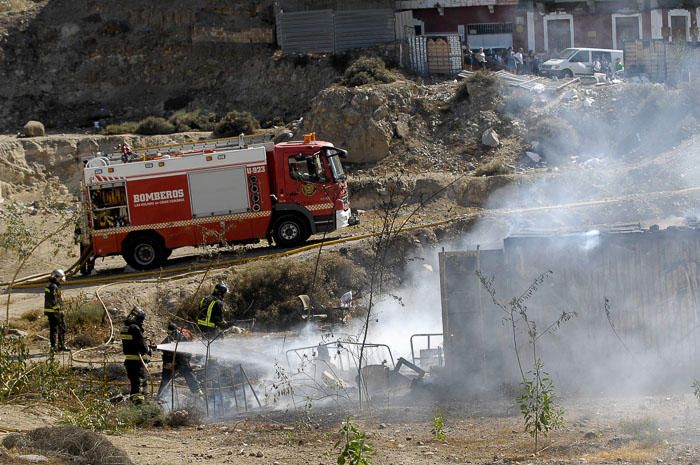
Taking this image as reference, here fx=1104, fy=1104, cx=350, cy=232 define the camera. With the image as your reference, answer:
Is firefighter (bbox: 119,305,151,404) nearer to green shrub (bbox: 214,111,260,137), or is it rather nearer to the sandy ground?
the sandy ground

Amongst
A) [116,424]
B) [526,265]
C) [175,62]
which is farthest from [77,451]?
[175,62]

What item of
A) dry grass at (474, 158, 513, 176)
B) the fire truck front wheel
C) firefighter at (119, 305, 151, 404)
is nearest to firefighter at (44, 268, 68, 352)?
firefighter at (119, 305, 151, 404)

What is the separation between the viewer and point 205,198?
83.7 feet

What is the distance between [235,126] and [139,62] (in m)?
8.71

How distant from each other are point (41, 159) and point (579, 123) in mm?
18880

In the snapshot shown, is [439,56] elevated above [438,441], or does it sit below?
above

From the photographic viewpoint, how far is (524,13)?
153ft

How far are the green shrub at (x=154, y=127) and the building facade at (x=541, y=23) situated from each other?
1151cm

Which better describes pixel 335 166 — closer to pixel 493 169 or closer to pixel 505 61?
pixel 493 169

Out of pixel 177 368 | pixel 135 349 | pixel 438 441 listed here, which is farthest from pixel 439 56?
pixel 438 441

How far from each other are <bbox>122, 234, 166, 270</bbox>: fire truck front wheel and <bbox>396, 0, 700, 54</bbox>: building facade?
23.8 m

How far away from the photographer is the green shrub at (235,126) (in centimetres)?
4047

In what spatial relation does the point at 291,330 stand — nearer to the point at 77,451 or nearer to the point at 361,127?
the point at 77,451

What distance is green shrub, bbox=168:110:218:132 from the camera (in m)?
41.8
